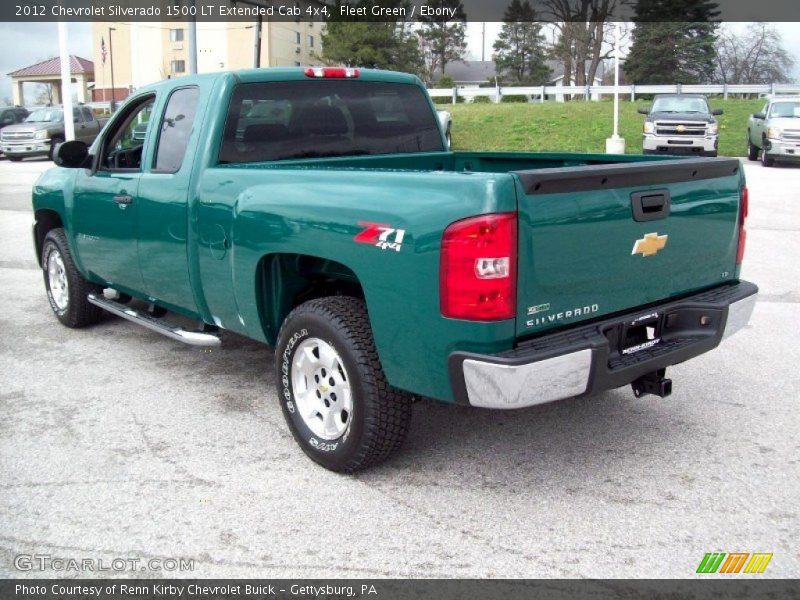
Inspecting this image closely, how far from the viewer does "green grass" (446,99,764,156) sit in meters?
27.0

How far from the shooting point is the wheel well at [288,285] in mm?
4121

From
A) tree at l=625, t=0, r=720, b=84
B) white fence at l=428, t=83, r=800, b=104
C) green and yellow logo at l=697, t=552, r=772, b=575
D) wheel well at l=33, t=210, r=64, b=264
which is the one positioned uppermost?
tree at l=625, t=0, r=720, b=84

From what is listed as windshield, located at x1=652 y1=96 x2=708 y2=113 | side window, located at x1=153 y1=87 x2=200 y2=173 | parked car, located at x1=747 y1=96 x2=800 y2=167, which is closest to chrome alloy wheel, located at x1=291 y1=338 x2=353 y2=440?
side window, located at x1=153 y1=87 x2=200 y2=173

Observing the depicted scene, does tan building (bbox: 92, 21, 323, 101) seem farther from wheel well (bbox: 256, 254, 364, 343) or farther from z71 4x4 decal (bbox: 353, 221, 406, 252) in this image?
z71 4x4 decal (bbox: 353, 221, 406, 252)

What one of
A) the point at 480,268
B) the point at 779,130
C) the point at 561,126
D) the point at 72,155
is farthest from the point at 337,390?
the point at 561,126

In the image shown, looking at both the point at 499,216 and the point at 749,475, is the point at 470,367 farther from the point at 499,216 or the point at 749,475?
the point at 749,475

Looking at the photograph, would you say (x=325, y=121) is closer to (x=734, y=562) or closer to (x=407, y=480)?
(x=407, y=480)

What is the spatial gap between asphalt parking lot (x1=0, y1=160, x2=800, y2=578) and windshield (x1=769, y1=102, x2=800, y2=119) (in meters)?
17.6

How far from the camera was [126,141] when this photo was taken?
5.66 m

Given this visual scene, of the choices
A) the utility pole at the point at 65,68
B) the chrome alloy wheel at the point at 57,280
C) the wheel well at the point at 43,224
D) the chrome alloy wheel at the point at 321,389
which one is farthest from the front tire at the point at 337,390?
the utility pole at the point at 65,68

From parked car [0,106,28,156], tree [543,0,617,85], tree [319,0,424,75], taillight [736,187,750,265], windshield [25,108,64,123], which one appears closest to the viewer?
taillight [736,187,750,265]

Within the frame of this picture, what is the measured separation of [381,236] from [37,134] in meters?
27.6

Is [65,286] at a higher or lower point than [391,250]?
lower

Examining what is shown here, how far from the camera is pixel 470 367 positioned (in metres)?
3.16
